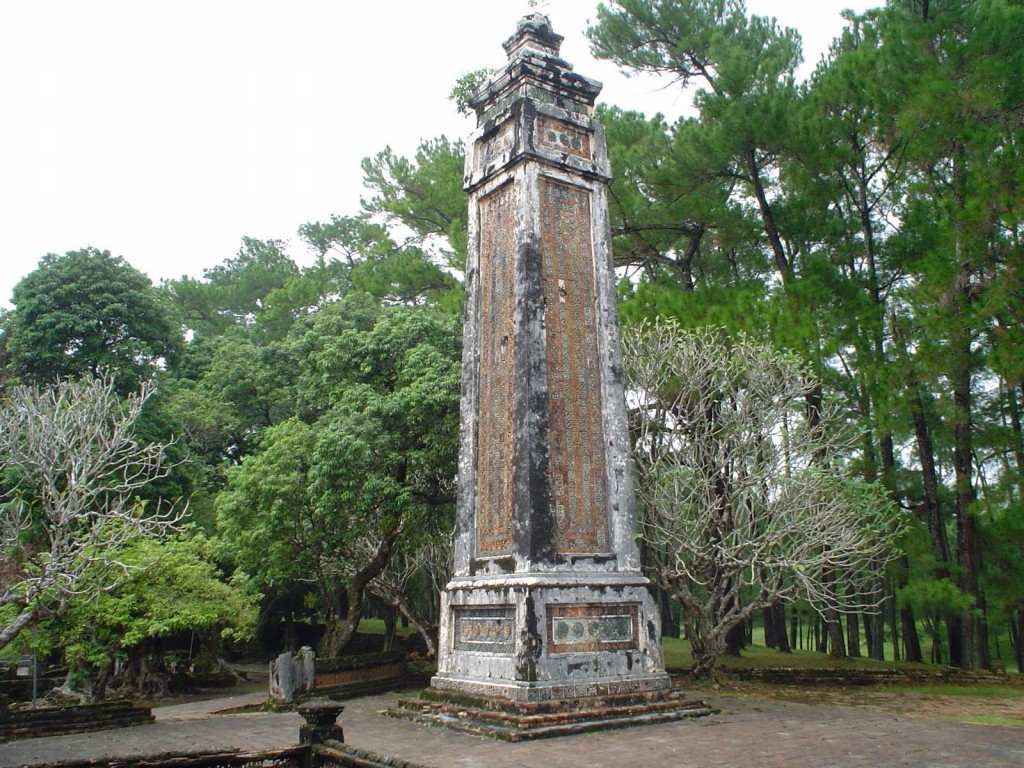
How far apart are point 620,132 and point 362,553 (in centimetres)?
1052

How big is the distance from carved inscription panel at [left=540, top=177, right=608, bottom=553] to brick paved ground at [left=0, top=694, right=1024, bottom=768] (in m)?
2.14

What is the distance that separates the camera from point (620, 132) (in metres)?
17.8

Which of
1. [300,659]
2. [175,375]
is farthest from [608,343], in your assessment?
[175,375]

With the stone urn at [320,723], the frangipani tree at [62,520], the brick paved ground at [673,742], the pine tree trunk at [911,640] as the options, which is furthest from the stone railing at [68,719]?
the pine tree trunk at [911,640]

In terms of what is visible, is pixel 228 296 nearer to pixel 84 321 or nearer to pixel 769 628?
pixel 84 321

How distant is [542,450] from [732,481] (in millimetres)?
5575

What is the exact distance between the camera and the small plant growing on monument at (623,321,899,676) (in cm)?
1250

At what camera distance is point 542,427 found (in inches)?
339

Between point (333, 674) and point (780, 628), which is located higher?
point (333, 674)

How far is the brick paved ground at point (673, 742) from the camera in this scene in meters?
6.02

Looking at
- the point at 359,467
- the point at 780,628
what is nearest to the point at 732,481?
the point at 359,467

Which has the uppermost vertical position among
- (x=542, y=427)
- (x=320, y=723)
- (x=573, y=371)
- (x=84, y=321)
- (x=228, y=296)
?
(x=228, y=296)

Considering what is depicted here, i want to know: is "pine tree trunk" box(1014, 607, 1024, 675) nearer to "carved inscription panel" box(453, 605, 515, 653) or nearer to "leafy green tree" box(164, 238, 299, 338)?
"carved inscription panel" box(453, 605, 515, 653)

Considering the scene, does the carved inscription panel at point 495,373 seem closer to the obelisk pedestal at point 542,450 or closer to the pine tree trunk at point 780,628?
the obelisk pedestal at point 542,450
